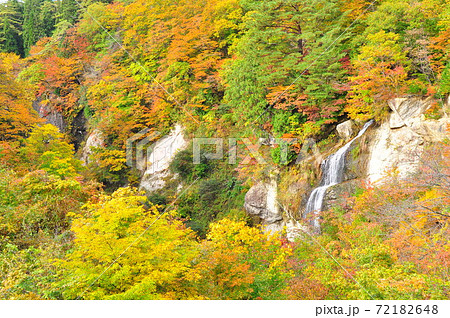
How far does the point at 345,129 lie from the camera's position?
12.4 metres

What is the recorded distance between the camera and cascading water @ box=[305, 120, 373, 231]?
1146 centimetres

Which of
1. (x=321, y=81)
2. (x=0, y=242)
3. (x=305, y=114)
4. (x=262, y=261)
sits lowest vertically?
(x=262, y=261)

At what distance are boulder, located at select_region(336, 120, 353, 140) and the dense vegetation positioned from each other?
0.49 meters

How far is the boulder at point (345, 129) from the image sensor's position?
12.3 metres

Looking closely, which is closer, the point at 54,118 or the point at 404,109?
the point at 404,109

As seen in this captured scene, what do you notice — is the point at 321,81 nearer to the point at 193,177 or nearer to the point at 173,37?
the point at 193,177

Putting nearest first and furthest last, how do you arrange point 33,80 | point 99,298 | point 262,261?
point 99,298
point 262,261
point 33,80

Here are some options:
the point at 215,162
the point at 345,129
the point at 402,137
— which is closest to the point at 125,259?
the point at 402,137

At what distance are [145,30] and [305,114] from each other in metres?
15.4

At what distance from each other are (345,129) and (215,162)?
7948mm

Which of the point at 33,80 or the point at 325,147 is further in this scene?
the point at 33,80

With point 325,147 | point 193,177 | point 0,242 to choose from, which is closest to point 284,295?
point 0,242

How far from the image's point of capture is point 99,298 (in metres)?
4.86

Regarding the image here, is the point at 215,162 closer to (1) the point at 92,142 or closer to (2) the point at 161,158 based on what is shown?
(2) the point at 161,158
